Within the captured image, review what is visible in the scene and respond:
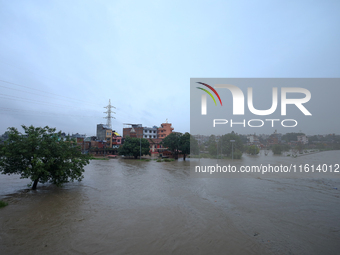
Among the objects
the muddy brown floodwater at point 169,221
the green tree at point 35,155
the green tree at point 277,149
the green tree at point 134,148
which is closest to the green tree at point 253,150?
the green tree at point 277,149

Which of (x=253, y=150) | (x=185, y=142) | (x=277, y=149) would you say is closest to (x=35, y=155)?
(x=185, y=142)

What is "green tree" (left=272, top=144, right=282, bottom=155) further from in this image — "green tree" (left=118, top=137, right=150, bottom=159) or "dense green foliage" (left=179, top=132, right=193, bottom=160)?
"green tree" (left=118, top=137, right=150, bottom=159)

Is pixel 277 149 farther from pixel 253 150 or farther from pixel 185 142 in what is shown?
pixel 185 142

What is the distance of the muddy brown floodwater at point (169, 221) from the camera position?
5.21 m

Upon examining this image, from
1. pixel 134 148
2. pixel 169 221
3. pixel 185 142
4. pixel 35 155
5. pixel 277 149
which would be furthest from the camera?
pixel 277 149

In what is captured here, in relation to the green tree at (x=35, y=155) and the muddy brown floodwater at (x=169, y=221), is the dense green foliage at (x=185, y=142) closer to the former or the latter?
the muddy brown floodwater at (x=169, y=221)

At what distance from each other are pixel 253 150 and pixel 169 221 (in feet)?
130

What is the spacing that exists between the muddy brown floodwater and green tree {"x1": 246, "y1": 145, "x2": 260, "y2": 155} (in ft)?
104

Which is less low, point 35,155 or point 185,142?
point 185,142

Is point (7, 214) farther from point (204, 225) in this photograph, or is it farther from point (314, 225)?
point (314, 225)

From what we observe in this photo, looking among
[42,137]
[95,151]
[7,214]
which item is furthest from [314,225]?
[95,151]

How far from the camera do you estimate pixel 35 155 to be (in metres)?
9.65

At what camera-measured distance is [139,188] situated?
12344 millimetres

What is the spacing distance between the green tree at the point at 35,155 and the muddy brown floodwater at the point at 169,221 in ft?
4.10
